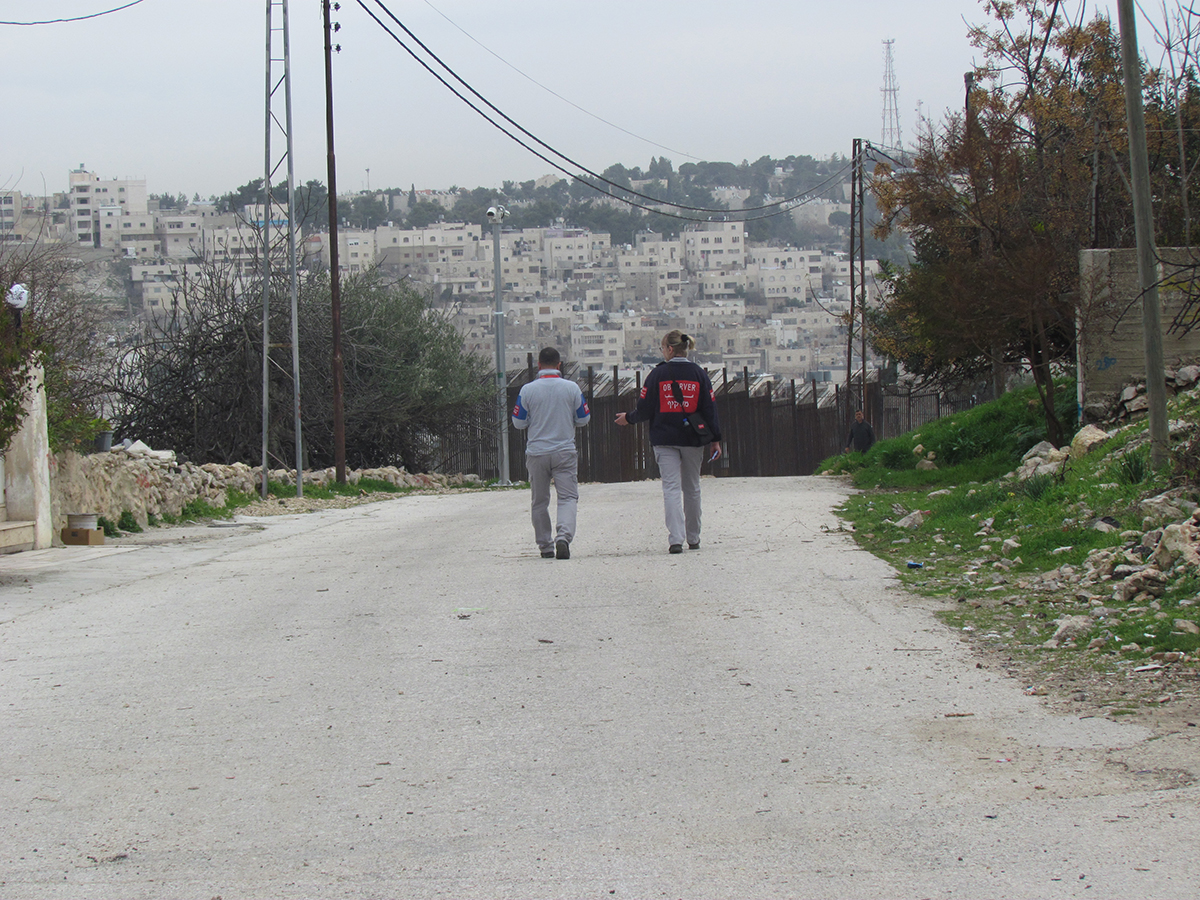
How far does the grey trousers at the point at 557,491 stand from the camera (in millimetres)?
11039

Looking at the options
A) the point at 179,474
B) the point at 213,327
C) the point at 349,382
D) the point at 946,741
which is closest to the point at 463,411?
the point at 349,382

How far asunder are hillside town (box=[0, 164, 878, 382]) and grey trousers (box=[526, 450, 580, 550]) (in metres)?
48.9

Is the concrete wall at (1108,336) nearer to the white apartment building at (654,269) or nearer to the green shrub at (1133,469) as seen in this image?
the green shrub at (1133,469)

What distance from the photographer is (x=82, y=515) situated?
14.2 m

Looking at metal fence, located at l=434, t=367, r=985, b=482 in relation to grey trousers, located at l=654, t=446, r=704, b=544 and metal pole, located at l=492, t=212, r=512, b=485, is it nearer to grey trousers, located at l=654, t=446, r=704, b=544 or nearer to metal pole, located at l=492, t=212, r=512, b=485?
metal pole, located at l=492, t=212, r=512, b=485

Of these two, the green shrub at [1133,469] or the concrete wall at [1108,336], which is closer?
the green shrub at [1133,469]

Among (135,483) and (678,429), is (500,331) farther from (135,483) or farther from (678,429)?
(678,429)

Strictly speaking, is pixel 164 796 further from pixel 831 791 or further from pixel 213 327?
pixel 213 327

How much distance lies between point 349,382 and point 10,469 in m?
17.0

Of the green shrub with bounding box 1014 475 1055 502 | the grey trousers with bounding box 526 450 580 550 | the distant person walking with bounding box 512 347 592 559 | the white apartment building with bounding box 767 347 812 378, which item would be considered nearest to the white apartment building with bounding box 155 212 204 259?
the white apartment building with bounding box 767 347 812 378

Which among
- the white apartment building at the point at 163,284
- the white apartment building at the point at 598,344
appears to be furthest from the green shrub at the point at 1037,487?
the white apartment building at the point at 598,344

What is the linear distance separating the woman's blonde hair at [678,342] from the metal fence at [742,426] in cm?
2060

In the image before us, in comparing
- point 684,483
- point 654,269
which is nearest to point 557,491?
point 684,483

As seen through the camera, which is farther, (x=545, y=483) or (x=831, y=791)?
(x=545, y=483)
